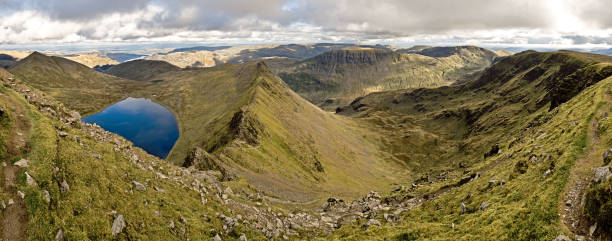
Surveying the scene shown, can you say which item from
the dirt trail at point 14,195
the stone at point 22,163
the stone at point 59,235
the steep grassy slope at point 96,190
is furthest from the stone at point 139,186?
the dirt trail at point 14,195

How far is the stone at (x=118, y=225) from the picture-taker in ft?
85.4

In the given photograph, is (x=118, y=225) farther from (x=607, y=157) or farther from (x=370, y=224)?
(x=607, y=157)

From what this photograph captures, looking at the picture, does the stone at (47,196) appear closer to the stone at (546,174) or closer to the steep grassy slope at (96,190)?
the steep grassy slope at (96,190)

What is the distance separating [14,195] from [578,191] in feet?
176

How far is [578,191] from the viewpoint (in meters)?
30.4

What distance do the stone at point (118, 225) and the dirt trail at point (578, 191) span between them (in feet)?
134

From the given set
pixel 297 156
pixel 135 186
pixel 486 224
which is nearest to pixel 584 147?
pixel 486 224

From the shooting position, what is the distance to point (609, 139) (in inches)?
1646

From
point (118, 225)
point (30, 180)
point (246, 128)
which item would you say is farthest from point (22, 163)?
point (246, 128)

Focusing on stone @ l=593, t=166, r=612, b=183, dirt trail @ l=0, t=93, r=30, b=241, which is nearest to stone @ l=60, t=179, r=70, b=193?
dirt trail @ l=0, t=93, r=30, b=241

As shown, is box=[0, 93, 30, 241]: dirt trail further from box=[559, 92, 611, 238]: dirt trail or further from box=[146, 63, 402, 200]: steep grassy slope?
box=[146, 63, 402, 200]: steep grassy slope

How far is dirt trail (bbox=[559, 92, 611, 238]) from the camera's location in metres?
25.9

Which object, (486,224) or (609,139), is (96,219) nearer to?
(486,224)

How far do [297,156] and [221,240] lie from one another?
4162 inches
